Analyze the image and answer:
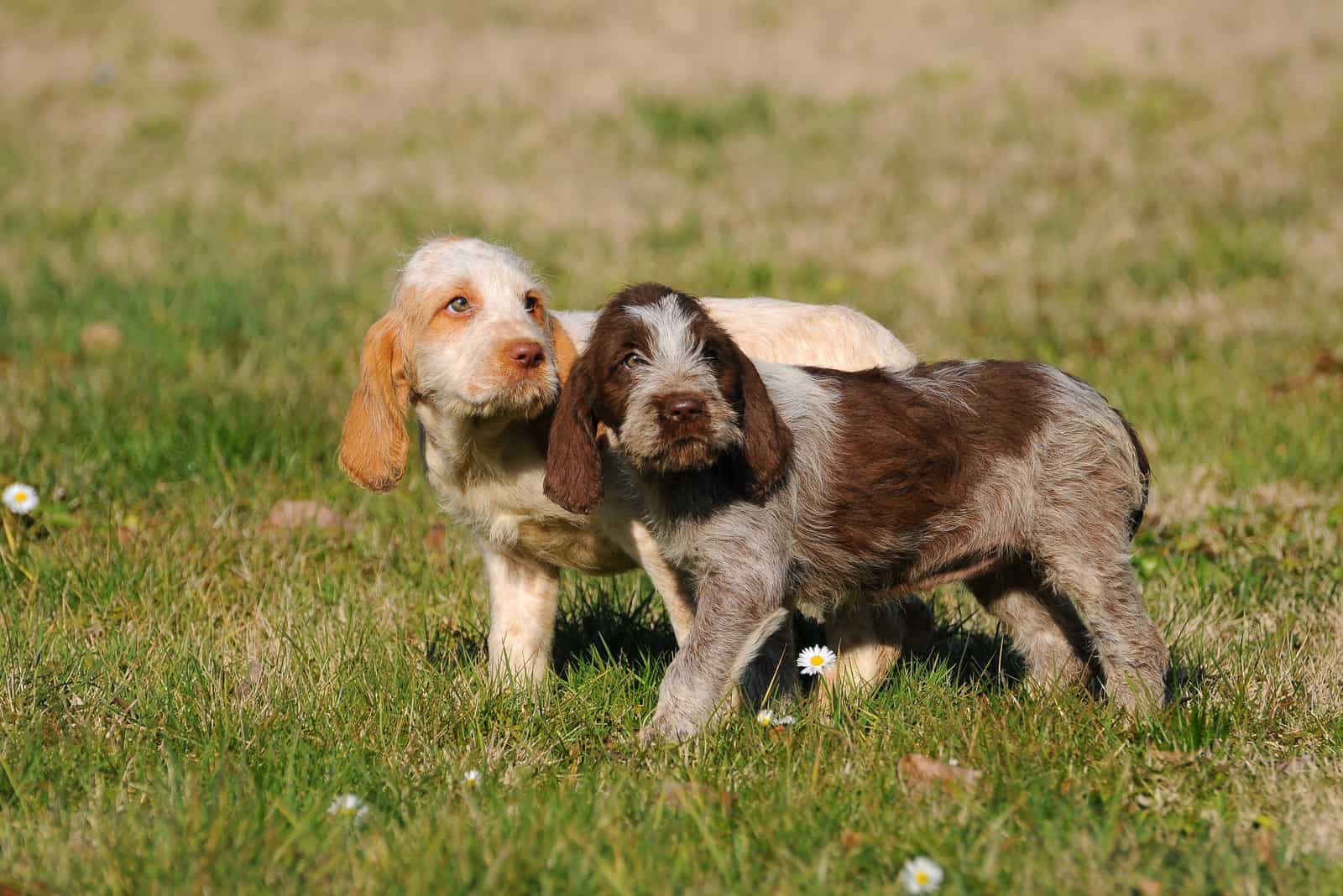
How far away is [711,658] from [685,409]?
0.78 m

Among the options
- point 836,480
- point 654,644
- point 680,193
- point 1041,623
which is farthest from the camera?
point 680,193

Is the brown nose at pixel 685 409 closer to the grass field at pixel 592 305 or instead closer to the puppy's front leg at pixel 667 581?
the puppy's front leg at pixel 667 581

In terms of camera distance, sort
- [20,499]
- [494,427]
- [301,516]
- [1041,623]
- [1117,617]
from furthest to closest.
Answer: [301,516], [20,499], [1041,623], [494,427], [1117,617]

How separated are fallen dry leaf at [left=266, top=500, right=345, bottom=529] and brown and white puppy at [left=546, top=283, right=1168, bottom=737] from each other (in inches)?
96.0

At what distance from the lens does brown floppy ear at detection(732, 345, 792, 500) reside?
4.34 meters

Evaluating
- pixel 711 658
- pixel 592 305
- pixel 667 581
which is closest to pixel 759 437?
pixel 711 658

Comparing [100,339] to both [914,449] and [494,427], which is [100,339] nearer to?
[494,427]

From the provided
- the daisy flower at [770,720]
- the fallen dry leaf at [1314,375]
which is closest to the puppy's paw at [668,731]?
the daisy flower at [770,720]

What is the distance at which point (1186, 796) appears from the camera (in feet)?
13.3

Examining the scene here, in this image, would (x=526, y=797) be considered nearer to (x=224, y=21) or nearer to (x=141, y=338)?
(x=141, y=338)

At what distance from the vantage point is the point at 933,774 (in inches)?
159

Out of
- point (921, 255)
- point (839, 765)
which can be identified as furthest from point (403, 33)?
point (839, 765)

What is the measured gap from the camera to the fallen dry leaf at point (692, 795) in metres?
3.82

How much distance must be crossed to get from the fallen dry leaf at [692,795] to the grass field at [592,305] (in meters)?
0.02
